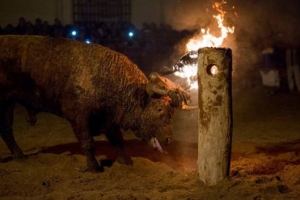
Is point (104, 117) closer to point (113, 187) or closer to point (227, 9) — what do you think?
point (113, 187)

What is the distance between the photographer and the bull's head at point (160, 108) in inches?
283

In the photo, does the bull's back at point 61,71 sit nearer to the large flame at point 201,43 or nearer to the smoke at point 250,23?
the large flame at point 201,43

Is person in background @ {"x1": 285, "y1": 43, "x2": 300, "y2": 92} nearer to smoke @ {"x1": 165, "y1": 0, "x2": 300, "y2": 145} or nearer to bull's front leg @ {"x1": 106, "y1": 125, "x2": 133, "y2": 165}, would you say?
smoke @ {"x1": 165, "y1": 0, "x2": 300, "y2": 145}

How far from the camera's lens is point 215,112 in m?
6.09

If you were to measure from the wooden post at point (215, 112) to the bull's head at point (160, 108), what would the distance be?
0.99 m

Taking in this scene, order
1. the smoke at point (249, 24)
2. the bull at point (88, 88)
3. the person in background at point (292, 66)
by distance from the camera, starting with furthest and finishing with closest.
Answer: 1. the person in background at point (292, 66)
2. the smoke at point (249, 24)
3. the bull at point (88, 88)

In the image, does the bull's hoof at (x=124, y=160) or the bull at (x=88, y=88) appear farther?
the bull's hoof at (x=124, y=160)

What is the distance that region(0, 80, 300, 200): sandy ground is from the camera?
6.01 meters

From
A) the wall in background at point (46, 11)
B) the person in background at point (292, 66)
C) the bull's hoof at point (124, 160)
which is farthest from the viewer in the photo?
the wall in background at point (46, 11)

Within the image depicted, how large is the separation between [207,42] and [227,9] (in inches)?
218

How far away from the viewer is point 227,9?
1445cm

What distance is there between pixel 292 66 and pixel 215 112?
11.7 metres

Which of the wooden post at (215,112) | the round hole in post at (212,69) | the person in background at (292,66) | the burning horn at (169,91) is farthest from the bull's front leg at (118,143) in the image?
the person in background at (292,66)

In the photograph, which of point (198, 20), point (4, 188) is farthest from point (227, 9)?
point (4, 188)
